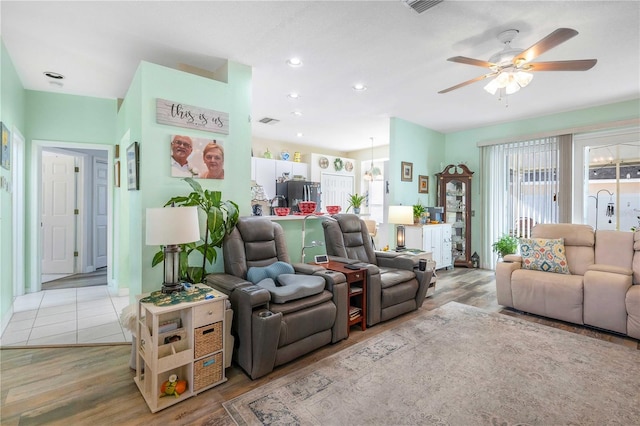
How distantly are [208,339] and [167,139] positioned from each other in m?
1.85

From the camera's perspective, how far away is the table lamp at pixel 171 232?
86.2 inches

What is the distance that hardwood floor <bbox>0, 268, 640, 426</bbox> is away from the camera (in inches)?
72.8

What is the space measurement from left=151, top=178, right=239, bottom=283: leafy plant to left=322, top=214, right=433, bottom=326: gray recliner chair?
128 cm

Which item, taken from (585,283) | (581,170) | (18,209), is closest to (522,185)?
(581,170)

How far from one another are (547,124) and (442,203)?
2154 mm

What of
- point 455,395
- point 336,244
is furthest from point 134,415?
point 336,244

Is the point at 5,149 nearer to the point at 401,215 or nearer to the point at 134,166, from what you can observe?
the point at 134,166

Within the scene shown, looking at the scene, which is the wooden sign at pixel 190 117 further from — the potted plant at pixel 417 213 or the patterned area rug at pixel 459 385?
the potted plant at pixel 417 213

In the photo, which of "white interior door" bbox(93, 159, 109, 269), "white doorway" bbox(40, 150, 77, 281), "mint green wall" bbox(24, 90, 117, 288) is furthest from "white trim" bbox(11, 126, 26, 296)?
"white interior door" bbox(93, 159, 109, 269)

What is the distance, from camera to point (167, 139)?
2.91 meters

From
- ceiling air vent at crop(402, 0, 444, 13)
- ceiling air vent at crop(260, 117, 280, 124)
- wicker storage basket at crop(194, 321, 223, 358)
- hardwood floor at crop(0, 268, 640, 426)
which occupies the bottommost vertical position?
hardwood floor at crop(0, 268, 640, 426)

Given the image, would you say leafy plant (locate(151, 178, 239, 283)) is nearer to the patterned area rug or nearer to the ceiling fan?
the patterned area rug

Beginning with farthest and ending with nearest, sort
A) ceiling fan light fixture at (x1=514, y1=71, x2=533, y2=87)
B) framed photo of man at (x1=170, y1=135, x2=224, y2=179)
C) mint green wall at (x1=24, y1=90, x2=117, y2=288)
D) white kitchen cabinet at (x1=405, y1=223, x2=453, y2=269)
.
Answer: white kitchen cabinet at (x1=405, y1=223, x2=453, y2=269)
mint green wall at (x1=24, y1=90, x2=117, y2=288)
framed photo of man at (x1=170, y1=135, x2=224, y2=179)
ceiling fan light fixture at (x1=514, y1=71, x2=533, y2=87)

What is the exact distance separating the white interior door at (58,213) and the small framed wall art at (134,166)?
3417mm
